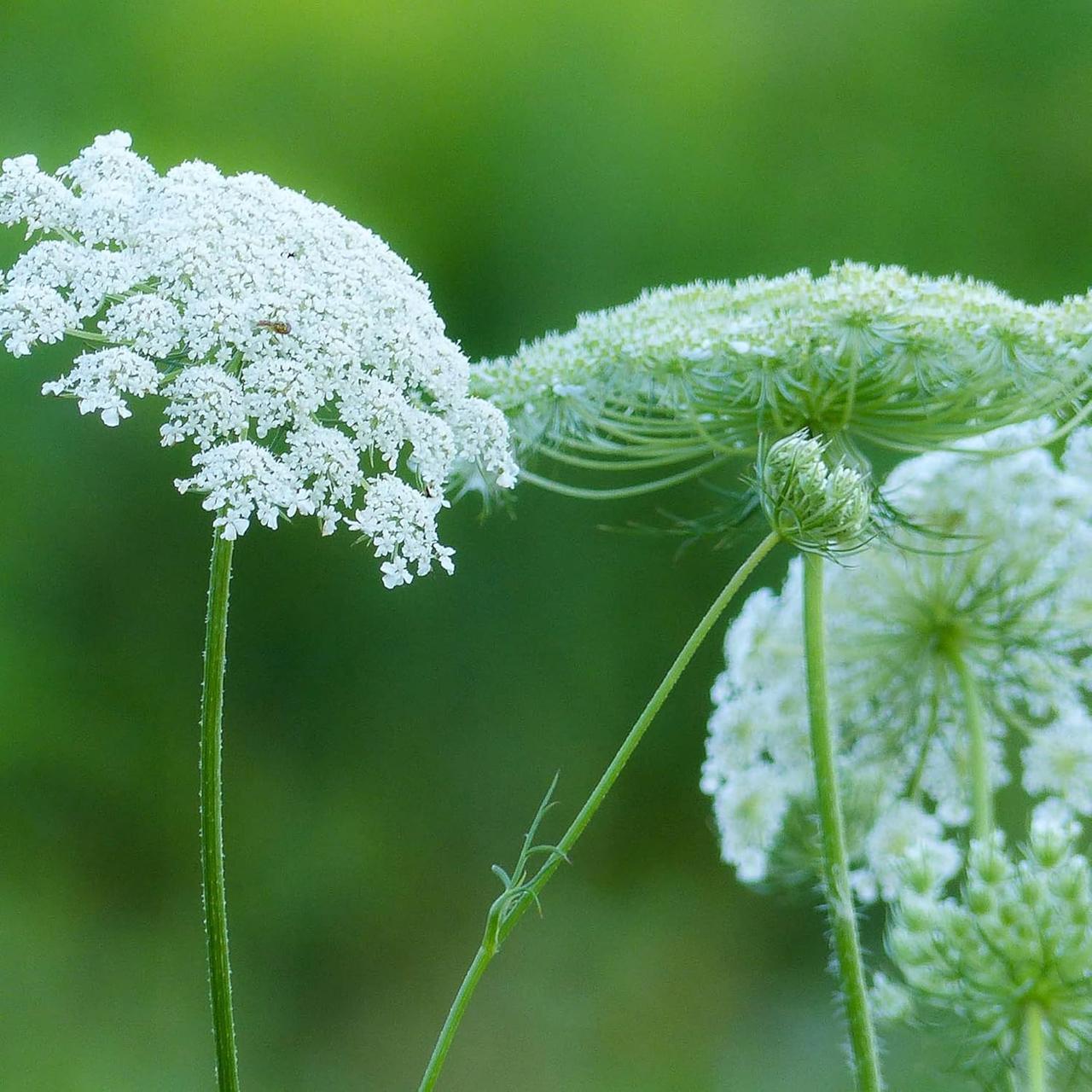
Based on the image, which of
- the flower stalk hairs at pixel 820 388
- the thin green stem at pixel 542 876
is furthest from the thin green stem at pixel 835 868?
the thin green stem at pixel 542 876

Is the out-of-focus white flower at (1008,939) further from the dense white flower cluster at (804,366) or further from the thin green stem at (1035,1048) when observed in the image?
the dense white flower cluster at (804,366)

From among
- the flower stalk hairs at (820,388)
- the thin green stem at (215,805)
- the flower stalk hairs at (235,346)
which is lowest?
the thin green stem at (215,805)

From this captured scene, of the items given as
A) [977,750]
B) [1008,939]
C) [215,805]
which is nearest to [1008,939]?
[1008,939]

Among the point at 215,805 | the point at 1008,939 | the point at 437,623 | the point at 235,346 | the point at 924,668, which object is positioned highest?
the point at 437,623

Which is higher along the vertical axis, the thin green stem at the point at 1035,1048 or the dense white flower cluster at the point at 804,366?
the dense white flower cluster at the point at 804,366

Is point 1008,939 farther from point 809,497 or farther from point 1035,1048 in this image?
point 809,497

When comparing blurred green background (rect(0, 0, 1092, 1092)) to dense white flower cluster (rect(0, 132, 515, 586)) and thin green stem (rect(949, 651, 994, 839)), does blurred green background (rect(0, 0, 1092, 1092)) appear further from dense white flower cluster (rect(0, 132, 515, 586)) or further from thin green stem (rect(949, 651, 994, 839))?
dense white flower cluster (rect(0, 132, 515, 586))

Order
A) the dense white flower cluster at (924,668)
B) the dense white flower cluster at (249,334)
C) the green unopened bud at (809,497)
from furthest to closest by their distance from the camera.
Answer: the dense white flower cluster at (924,668)
the green unopened bud at (809,497)
the dense white flower cluster at (249,334)

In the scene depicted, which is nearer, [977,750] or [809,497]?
[809,497]
